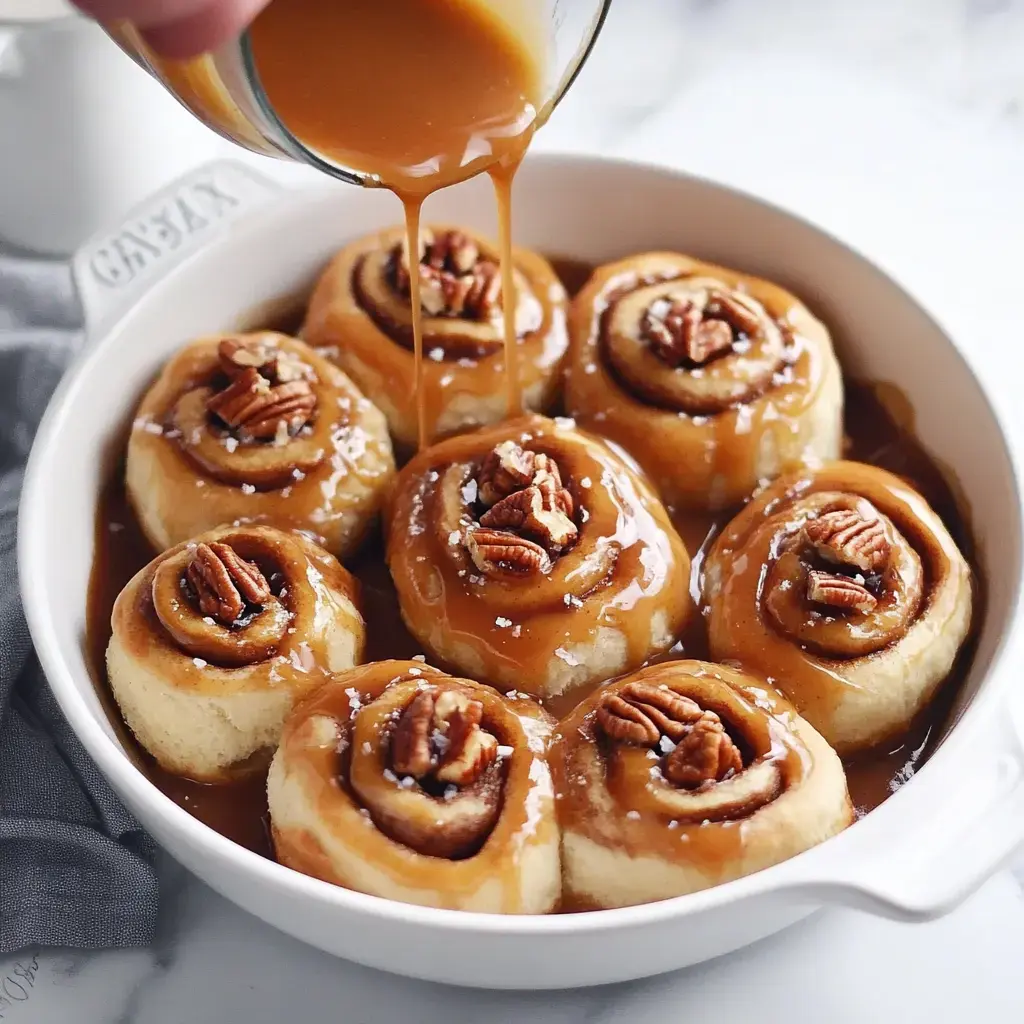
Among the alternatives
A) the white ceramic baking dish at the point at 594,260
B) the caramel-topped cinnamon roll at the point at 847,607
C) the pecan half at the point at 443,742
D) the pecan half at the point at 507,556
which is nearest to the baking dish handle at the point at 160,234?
the white ceramic baking dish at the point at 594,260

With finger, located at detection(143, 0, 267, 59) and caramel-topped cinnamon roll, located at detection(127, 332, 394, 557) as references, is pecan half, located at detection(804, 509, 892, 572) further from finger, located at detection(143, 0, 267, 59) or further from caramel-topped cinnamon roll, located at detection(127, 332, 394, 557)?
finger, located at detection(143, 0, 267, 59)

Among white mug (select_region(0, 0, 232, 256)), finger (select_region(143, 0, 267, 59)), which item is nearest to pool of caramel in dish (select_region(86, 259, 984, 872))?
white mug (select_region(0, 0, 232, 256))

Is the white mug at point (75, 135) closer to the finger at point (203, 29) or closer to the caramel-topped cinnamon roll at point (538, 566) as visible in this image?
the finger at point (203, 29)

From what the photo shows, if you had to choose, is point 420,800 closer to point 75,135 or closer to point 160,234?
point 160,234

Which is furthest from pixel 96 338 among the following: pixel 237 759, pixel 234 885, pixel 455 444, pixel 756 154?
pixel 756 154

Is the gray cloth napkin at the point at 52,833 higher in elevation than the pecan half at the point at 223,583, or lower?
lower

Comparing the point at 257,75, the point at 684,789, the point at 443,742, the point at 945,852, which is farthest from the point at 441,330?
the point at 945,852

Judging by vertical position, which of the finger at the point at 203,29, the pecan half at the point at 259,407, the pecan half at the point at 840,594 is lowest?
the pecan half at the point at 259,407

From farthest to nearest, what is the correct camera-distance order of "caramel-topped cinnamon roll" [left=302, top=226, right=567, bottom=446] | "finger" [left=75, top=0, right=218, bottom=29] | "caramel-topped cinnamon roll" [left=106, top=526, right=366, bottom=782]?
"caramel-topped cinnamon roll" [left=302, top=226, right=567, bottom=446], "caramel-topped cinnamon roll" [left=106, top=526, right=366, bottom=782], "finger" [left=75, top=0, right=218, bottom=29]
